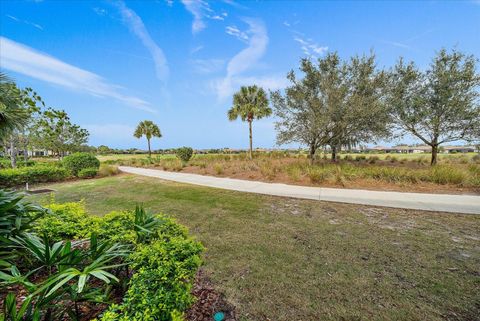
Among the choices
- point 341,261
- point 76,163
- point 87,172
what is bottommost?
point 341,261

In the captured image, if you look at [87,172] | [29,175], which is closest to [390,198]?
[87,172]

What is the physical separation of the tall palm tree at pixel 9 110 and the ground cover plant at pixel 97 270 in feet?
4.28

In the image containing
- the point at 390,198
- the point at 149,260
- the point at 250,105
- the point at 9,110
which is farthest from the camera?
the point at 250,105

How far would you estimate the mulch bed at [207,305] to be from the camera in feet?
6.48

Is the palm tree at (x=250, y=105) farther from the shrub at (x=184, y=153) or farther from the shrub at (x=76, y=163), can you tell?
the shrub at (x=76, y=163)

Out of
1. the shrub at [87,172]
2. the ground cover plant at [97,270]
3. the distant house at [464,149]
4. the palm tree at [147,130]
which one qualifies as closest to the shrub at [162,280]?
the ground cover plant at [97,270]

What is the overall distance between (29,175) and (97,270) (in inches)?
581

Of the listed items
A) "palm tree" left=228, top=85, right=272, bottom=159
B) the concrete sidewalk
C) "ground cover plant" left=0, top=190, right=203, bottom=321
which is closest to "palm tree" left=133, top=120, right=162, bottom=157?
"palm tree" left=228, top=85, right=272, bottom=159

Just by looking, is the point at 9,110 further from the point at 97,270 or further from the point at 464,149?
the point at 464,149

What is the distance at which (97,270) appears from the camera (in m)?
1.54

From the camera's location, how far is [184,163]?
1816cm

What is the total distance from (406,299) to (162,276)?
2737 mm

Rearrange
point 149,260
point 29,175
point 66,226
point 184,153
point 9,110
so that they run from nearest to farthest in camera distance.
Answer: point 149,260 < point 66,226 < point 9,110 < point 29,175 < point 184,153

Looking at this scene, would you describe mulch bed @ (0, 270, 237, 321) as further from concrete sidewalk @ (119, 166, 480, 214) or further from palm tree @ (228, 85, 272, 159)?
palm tree @ (228, 85, 272, 159)
